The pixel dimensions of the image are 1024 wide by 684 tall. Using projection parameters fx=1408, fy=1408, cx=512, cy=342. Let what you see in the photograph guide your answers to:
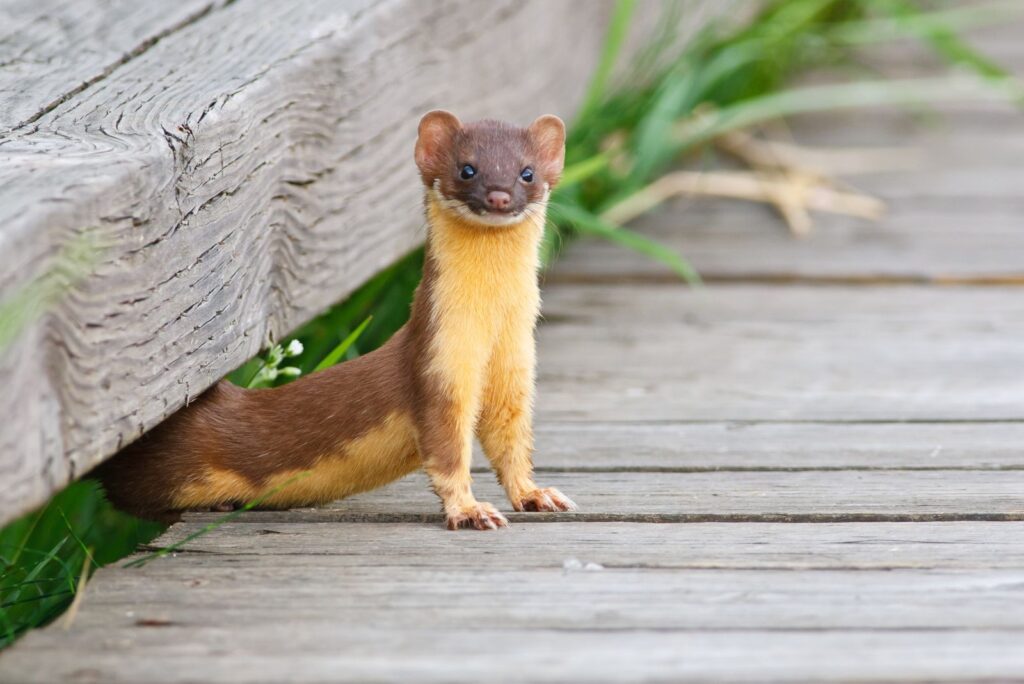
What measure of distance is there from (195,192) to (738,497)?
1078 millimetres

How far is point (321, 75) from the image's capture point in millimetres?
2805

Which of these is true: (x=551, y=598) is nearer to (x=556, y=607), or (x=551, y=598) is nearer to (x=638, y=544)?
(x=556, y=607)

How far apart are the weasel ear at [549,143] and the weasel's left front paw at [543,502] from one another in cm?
53

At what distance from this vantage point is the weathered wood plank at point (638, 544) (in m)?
2.14

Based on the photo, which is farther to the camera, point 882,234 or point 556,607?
point 882,234

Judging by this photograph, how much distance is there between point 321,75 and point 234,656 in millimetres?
1381

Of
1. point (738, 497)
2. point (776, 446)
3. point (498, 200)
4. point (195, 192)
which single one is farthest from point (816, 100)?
point (195, 192)

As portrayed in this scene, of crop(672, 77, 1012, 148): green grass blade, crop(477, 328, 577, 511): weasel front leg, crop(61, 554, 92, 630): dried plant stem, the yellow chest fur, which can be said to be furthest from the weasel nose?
crop(672, 77, 1012, 148): green grass blade

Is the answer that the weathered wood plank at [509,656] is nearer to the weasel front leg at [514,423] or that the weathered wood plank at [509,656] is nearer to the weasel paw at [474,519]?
the weasel paw at [474,519]

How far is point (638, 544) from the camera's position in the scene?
2.23 m

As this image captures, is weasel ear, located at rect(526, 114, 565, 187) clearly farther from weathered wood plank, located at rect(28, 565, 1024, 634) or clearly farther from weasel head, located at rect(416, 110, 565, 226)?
weathered wood plank, located at rect(28, 565, 1024, 634)

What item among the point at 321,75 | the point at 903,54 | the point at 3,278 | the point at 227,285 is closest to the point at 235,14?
the point at 321,75

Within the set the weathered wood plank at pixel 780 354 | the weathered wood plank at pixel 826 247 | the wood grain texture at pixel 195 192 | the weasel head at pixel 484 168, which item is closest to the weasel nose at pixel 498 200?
the weasel head at pixel 484 168

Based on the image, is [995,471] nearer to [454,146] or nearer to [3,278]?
[454,146]
